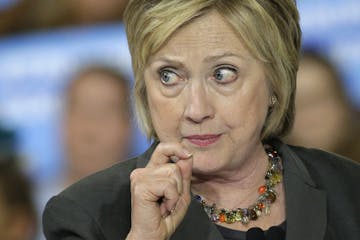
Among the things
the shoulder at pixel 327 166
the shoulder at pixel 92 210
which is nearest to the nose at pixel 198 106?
the shoulder at pixel 92 210

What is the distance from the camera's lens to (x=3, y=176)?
3.55m

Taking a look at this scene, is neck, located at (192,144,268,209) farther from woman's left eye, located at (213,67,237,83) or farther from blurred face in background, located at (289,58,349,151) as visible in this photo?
blurred face in background, located at (289,58,349,151)

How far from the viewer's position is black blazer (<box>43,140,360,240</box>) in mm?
2102

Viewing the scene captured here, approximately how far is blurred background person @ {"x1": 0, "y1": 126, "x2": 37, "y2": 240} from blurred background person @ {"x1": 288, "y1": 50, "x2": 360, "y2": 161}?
1092mm

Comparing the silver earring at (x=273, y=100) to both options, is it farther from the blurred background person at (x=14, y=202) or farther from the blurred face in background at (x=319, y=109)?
the blurred background person at (x=14, y=202)

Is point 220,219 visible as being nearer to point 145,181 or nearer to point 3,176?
point 145,181

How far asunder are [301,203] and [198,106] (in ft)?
1.26

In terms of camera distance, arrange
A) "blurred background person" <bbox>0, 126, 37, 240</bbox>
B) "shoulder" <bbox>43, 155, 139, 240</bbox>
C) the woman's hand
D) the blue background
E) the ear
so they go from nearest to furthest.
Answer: the woman's hand → "shoulder" <bbox>43, 155, 139, 240</bbox> → the ear → "blurred background person" <bbox>0, 126, 37, 240</bbox> → the blue background

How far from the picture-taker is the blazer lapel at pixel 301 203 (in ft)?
7.22

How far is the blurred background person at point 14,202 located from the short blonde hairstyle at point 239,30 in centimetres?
135

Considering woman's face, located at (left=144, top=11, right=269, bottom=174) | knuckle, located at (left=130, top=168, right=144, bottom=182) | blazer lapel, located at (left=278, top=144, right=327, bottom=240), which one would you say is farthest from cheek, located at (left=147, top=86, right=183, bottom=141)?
blazer lapel, located at (left=278, top=144, right=327, bottom=240)

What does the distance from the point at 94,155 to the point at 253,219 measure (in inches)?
58.8

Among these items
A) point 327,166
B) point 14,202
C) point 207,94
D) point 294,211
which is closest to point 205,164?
point 207,94

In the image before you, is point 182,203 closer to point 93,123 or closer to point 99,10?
point 93,123
